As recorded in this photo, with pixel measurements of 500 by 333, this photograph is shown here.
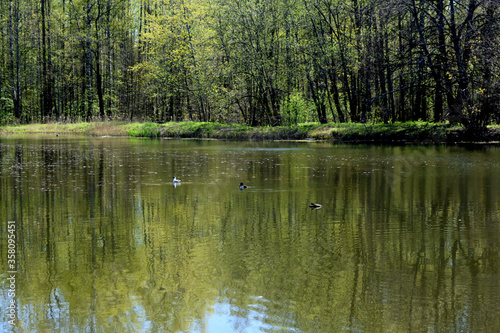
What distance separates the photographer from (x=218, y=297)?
4770 millimetres

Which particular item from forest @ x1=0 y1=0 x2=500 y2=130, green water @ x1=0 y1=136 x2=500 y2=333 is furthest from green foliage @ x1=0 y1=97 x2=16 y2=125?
green water @ x1=0 y1=136 x2=500 y2=333

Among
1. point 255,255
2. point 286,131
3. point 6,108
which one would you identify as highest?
point 6,108

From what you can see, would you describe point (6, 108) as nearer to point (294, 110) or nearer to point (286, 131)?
point (294, 110)

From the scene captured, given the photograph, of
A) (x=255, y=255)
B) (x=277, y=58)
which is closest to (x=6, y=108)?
(x=277, y=58)

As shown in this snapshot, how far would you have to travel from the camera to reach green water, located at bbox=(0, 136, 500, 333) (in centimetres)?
433

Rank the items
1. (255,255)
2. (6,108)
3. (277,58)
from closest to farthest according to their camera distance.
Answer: (255,255) → (277,58) → (6,108)

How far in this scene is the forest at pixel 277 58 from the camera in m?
24.5

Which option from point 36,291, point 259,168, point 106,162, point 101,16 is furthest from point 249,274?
point 101,16

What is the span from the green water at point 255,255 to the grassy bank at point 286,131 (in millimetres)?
13867

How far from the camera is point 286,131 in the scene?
31766mm

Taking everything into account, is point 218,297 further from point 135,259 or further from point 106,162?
point 106,162

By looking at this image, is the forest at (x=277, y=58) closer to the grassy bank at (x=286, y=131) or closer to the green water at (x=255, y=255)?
the grassy bank at (x=286, y=131)

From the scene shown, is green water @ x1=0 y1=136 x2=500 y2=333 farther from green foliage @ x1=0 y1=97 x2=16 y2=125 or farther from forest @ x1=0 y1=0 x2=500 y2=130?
green foliage @ x1=0 y1=97 x2=16 y2=125

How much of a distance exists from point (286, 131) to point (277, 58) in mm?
5458
